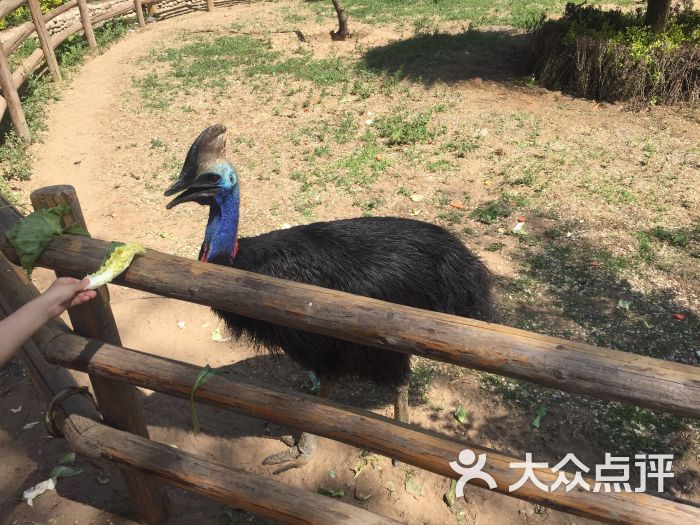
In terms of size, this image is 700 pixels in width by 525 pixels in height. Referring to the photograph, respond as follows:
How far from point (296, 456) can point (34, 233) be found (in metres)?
2.06

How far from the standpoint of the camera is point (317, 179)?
664 cm

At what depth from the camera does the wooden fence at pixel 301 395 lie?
1690mm

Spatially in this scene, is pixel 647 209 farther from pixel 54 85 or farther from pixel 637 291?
pixel 54 85

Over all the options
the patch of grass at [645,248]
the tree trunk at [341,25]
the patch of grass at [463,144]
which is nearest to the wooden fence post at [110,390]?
the patch of grass at [645,248]

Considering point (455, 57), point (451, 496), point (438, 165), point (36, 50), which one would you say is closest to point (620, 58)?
point (455, 57)

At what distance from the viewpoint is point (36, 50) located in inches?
396

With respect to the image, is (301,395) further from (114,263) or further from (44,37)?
(44,37)

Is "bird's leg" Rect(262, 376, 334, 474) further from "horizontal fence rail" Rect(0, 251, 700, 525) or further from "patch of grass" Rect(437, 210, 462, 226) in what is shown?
"patch of grass" Rect(437, 210, 462, 226)

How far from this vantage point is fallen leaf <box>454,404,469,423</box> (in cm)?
369

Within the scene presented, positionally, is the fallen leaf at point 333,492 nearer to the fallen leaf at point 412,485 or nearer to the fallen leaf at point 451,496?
the fallen leaf at point 412,485

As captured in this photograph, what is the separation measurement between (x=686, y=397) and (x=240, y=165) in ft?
20.5

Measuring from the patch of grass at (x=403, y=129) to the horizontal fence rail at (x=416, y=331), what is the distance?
18.2 feet

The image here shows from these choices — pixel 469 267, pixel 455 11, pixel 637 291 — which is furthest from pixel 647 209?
pixel 455 11

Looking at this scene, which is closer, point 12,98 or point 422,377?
point 422,377
